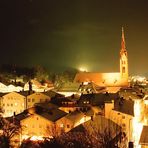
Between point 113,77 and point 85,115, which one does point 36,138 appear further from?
point 113,77

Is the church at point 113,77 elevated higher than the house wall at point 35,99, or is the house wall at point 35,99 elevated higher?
Answer: the church at point 113,77

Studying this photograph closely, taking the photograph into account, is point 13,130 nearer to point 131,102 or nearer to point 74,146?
point 74,146

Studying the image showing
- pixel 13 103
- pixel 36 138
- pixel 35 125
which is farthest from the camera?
pixel 13 103


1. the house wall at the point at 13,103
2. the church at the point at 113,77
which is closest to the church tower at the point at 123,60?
the church at the point at 113,77

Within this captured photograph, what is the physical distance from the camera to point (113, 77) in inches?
2371

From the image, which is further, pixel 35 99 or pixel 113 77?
pixel 113 77

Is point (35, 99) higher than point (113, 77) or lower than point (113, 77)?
lower

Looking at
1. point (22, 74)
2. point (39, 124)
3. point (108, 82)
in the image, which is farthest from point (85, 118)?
point (22, 74)

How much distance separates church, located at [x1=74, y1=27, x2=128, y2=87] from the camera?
194ft

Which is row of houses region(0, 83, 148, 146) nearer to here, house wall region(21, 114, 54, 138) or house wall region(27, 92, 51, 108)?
house wall region(21, 114, 54, 138)

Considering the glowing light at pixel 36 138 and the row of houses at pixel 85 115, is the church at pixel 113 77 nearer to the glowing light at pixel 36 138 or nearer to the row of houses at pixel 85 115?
the row of houses at pixel 85 115

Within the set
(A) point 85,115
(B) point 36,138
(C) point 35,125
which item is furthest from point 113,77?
(B) point 36,138

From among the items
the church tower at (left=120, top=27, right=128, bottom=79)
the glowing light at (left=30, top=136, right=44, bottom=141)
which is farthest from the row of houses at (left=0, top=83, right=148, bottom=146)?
the church tower at (left=120, top=27, right=128, bottom=79)

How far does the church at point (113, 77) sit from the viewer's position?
5925 centimetres
